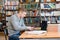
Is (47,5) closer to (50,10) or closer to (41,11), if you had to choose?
(50,10)

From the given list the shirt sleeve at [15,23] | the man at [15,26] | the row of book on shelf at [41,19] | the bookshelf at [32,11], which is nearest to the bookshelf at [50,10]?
the row of book on shelf at [41,19]

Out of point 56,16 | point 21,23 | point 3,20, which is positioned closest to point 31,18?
point 56,16

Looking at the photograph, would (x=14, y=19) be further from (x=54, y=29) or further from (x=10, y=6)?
(x=10, y=6)

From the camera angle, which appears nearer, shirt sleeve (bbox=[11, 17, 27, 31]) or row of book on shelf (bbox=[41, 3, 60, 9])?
shirt sleeve (bbox=[11, 17, 27, 31])

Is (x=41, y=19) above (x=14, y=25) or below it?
below

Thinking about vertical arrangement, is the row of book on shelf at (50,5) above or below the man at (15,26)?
above

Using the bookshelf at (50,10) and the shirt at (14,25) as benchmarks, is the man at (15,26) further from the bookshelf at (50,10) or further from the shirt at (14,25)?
the bookshelf at (50,10)

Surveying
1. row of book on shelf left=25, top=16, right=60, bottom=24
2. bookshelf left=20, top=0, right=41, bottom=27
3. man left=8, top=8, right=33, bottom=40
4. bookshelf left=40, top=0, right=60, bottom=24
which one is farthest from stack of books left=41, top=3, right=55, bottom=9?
man left=8, top=8, right=33, bottom=40

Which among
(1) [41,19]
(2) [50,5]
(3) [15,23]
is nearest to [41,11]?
(1) [41,19]

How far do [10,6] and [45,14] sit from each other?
1627mm

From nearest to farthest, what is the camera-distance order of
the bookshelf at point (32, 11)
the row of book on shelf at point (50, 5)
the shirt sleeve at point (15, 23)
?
the shirt sleeve at point (15, 23) < the row of book on shelf at point (50, 5) < the bookshelf at point (32, 11)

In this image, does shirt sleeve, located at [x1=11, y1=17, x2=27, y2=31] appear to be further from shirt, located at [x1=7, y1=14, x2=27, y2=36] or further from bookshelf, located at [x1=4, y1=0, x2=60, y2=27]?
bookshelf, located at [x1=4, y1=0, x2=60, y2=27]

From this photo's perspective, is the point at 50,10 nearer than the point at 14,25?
No

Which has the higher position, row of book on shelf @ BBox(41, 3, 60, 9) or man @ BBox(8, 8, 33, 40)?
row of book on shelf @ BBox(41, 3, 60, 9)
